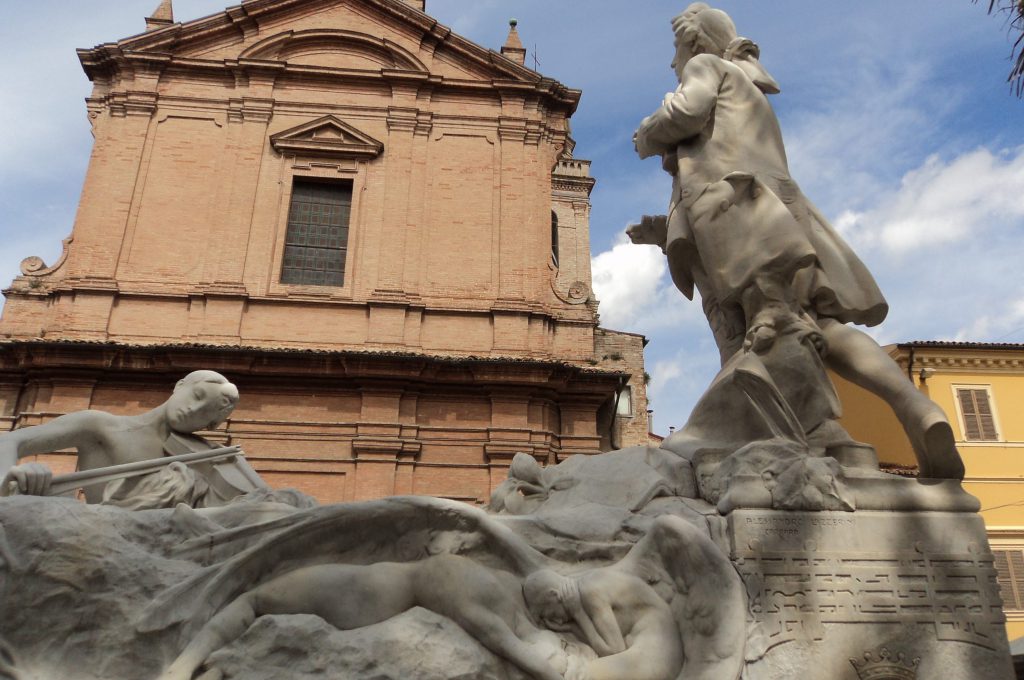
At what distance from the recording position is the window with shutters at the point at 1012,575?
→ 15.8 metres

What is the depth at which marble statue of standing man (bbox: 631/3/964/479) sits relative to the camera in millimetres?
3330

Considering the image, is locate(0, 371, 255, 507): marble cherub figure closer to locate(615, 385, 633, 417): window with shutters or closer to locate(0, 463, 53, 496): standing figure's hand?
locate(0, 463, 53, 496): standing figure's hand

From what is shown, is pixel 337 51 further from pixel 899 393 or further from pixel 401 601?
pixel 401 601

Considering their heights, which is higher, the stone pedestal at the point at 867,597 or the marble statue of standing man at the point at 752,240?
the marble statue of standing man at the point at 752,240

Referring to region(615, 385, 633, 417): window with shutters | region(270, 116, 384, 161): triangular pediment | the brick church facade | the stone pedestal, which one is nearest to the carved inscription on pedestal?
the stone pedestal

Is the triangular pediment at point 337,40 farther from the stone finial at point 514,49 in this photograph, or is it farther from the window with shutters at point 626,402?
the window with shutters at point 626,402

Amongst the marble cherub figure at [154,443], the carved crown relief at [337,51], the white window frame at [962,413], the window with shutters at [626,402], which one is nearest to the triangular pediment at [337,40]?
the carved crown relief at [337,51]

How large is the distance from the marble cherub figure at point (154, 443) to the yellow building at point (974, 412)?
16.7 metres

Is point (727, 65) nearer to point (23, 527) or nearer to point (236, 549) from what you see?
point (236, 549)

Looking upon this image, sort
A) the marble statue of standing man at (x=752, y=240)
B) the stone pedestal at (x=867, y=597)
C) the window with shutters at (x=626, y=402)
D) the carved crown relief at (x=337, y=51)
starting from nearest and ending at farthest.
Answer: the stone pedestal at (x=867, y=597) → the marble statue of standing man at (x=752, y=240) → the window with shutters at (x=626, y=402) → the carved crown relief at (x=337, y=51)

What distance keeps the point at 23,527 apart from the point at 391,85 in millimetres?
16700

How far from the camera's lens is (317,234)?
16594mm

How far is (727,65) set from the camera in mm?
4039

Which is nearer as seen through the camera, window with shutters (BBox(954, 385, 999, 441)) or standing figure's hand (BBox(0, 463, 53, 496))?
standing figure's hand (BBox(0, 463, 53, 496))
